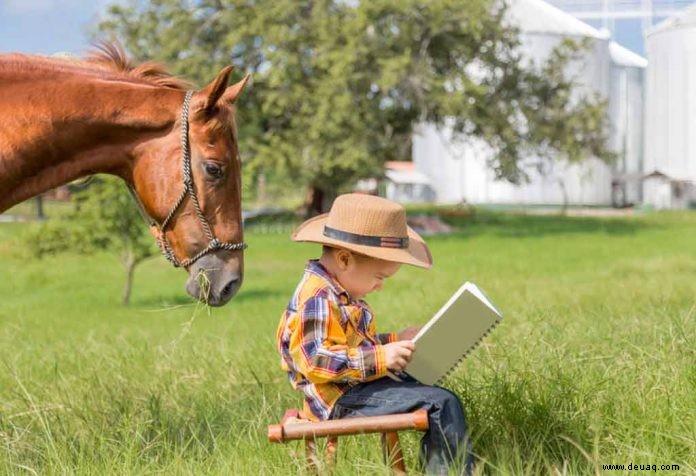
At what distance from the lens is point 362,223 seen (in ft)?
10.8

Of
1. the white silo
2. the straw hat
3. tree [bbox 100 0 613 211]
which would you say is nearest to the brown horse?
Answer: the straw hat

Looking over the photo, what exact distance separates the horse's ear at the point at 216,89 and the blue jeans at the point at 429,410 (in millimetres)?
1197

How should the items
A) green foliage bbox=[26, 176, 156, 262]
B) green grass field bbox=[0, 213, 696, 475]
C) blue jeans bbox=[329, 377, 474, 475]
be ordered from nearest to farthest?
blue jeans bbox=[329, 377, 474, 475] → green grass field bbox=[0, 213, 696, 475] → green foliage bbox=[26, 176, 156, 262]

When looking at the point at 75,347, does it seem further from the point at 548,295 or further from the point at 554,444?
the point at 548,295

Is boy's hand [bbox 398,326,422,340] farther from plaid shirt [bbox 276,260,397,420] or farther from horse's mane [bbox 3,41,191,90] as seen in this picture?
horse's mane [bbox 3,41,191,90]

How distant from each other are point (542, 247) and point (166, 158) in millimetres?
22584

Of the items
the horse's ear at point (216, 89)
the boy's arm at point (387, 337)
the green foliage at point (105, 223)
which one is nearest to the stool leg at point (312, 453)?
the boy's arm at point (387, 337)

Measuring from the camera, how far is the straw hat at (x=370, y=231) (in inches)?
128

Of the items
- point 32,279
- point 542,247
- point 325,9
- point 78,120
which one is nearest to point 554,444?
point 78,120

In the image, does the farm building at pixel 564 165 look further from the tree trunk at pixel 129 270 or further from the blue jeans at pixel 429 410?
the blue jeans at pixel 429 410

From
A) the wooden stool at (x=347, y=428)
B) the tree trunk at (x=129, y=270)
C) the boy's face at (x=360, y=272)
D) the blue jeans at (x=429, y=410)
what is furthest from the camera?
the tree trunk at (x=129, y=270)

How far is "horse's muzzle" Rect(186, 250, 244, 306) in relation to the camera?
3523mm

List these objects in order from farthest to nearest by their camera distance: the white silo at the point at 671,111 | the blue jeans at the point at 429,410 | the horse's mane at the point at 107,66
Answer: the white silo at the point at 671,111 → the horse's mane at the point at 107,66 → the blue jeans at the point at 429,410

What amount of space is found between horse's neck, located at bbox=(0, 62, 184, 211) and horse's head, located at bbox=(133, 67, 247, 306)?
0.12 metres
